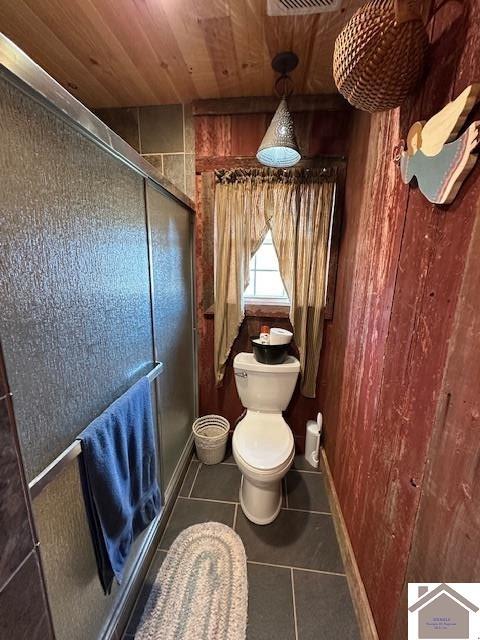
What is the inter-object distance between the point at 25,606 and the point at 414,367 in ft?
3.46

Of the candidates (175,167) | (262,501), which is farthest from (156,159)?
(262,501)

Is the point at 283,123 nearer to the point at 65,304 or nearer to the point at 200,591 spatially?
the point at 65,304

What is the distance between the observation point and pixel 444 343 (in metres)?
0.68

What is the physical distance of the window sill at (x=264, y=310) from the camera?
6.07 feet

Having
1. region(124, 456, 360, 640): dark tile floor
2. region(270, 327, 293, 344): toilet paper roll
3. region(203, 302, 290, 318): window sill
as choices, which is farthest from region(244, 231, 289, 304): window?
region(124, 456, 360, 640): dark tile floor

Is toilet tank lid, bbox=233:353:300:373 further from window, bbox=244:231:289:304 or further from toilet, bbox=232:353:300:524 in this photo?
window, bbox=244:231:289:304

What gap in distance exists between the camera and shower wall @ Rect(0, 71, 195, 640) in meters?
0.57

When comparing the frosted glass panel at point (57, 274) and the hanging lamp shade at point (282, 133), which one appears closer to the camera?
the frosted glass panel at point (57, 274)

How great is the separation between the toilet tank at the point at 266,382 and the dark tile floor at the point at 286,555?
1.65ft

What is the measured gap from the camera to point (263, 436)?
61.2 inches

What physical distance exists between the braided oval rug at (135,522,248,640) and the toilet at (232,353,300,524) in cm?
21

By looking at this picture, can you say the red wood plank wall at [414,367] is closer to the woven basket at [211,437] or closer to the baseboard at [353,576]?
the baseboard at [353,576]

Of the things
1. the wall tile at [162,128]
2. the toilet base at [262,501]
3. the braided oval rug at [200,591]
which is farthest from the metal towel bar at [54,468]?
the wall tile at [162,128]

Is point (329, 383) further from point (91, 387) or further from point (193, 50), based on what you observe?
point (193, 50)
